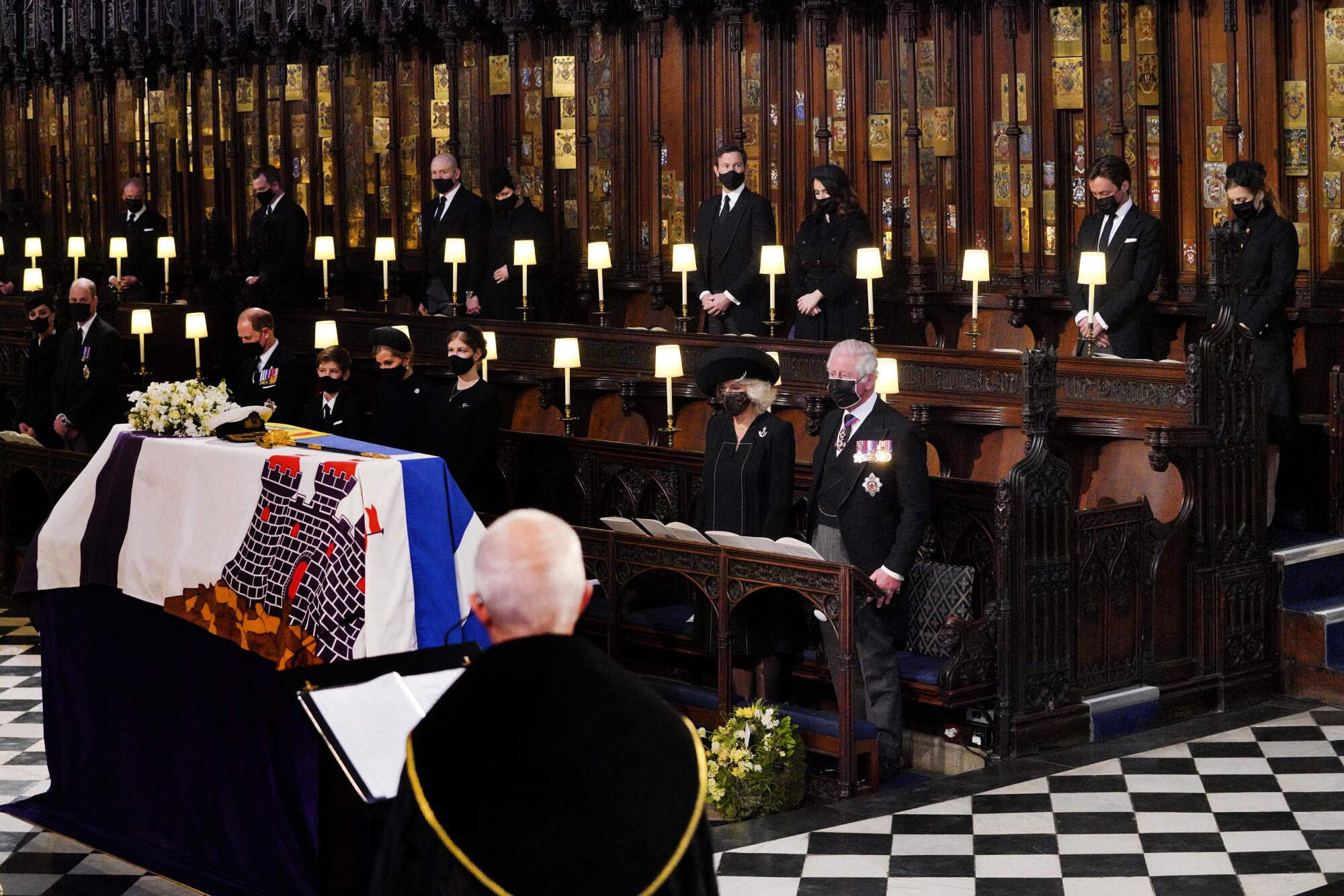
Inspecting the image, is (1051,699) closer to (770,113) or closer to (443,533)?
(443,533)

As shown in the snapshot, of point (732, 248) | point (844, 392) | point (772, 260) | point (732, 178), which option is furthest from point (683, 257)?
point (844, 392)

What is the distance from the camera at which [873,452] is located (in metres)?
7.00

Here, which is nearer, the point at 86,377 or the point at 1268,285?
the point at 1268,285

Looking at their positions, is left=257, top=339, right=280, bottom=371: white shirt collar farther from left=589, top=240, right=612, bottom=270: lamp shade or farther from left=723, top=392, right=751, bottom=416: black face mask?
left=723, top=392, right=751, bottom=416: black face mask

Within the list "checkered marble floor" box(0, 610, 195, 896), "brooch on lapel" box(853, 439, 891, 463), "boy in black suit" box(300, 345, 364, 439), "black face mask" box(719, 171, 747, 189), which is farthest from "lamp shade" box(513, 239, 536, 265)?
"brooch on lapel" box(853, 439, 891, 463)

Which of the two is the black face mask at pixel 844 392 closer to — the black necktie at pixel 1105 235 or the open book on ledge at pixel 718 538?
the open book on ledge at pixel 718 538

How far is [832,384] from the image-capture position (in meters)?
7.07

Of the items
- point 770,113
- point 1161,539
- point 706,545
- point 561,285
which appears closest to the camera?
point 706,545

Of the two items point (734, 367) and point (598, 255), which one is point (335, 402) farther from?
point (734, 367)

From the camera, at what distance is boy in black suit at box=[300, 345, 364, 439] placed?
30.4ft

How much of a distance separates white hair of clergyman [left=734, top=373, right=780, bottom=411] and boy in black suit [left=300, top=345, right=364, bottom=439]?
2.68 meters

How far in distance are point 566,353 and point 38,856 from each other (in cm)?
450

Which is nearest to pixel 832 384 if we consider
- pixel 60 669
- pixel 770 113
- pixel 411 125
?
pixel 60 669

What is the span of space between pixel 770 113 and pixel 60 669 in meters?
7.73
